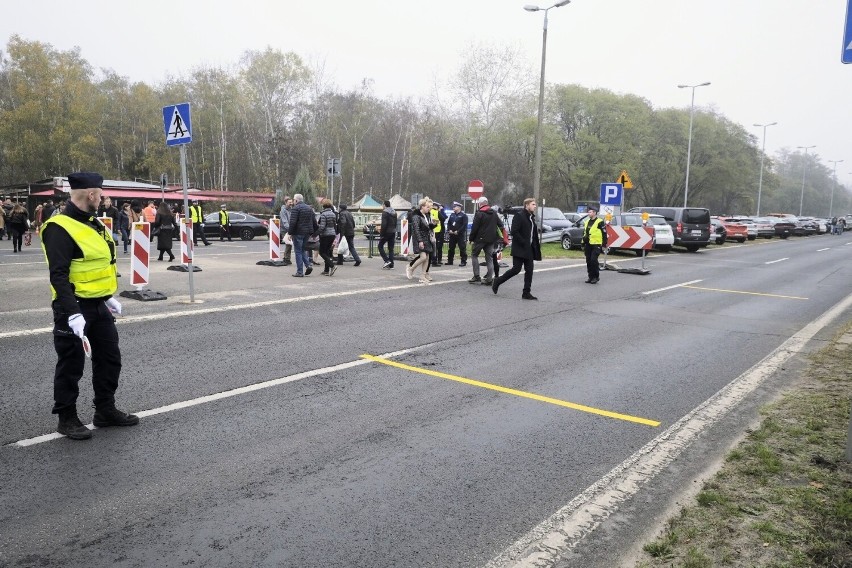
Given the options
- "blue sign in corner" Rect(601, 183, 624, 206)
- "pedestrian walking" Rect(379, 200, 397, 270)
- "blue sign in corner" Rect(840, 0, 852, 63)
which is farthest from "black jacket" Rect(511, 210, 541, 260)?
"blue sign in corner" Rect(601, 183, 624, 206)

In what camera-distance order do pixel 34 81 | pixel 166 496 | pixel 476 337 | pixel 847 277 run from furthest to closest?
1. pixel 34 81
2. pixel 847 277
3. pixel 476 337
4. pixel 166 496

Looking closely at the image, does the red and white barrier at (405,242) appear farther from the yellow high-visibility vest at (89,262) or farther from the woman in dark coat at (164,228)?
the yellow high-visibility vest at (89,262)

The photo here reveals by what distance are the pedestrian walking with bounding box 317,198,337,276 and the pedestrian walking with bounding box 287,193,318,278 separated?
20 cm

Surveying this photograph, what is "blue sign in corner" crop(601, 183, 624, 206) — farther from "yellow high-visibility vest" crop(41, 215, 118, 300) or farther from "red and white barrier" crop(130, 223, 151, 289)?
"yellow high-visibility vest" crop(41, 215, 118, 300)

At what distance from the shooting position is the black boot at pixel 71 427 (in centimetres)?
456

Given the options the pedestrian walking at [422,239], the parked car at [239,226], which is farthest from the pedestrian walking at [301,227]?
the parked car at [239,226]

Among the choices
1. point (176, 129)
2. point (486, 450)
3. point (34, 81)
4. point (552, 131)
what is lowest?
point (486, 450)

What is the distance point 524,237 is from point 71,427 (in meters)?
9.34

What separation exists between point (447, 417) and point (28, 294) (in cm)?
945

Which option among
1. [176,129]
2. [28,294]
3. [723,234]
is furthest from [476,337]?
[723,234]

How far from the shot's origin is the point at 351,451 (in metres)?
4.56

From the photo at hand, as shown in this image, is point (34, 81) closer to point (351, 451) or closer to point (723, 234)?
point (723, 234)

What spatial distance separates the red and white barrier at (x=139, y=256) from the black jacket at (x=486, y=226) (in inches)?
262

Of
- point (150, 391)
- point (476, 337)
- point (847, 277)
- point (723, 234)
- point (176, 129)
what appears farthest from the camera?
point (723, 234)
